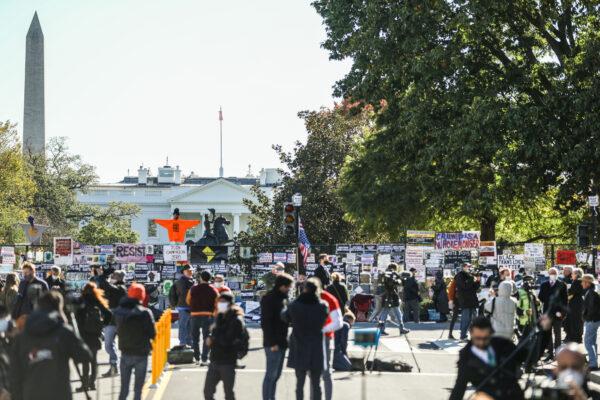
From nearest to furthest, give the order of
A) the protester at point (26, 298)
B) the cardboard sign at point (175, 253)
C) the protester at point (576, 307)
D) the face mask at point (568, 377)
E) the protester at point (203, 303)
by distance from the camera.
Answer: the face mask at point (568, 377) → the protester at point (26, 298) → the protester at point (203, 303) → the protester at point (576, 307) → the cardboard sign at point (175, 253)

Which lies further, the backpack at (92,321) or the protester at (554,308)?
the protester at (554,308)

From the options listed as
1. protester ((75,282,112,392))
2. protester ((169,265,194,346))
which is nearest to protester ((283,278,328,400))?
protester ((75,282,112,392))

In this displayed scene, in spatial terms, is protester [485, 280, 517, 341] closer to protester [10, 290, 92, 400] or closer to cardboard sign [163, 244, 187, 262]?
protester [10, 290, 92, 400]

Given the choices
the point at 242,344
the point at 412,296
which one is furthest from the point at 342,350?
the point at 412,296

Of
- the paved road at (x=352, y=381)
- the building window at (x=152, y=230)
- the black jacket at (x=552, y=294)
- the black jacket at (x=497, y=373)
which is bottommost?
the paved road at (x=352, y=381)

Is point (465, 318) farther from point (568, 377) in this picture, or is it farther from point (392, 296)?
point (568, 377)

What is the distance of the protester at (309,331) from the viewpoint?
41.5 feet

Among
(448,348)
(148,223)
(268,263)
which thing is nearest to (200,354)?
(448,348)

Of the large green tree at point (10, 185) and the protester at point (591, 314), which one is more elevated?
the large green tree at point (10, 185)

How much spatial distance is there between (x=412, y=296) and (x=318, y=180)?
25351 millimetres

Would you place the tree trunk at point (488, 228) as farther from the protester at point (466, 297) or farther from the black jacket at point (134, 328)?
the black jacket at point (134, 328)

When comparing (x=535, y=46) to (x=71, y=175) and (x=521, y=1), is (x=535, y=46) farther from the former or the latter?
(x=71, y=175)

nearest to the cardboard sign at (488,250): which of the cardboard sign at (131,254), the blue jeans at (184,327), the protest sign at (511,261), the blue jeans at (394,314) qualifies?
the protest sign at (511,261)

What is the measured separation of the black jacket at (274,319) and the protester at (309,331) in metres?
0.53
